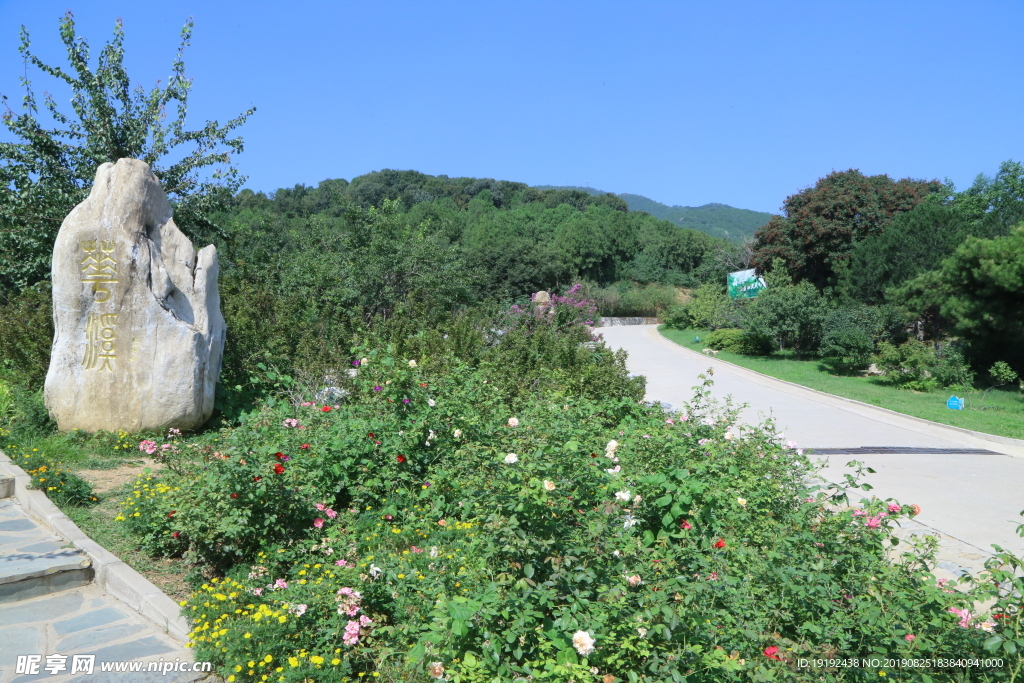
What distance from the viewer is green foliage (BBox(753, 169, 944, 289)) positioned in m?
27.1

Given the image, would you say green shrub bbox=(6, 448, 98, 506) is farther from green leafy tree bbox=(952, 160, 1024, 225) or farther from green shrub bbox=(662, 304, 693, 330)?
green leafy tree bbox=(952, 160, 1024, 225)

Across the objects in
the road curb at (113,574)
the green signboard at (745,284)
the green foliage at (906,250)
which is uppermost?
the green foliage at (906,250)

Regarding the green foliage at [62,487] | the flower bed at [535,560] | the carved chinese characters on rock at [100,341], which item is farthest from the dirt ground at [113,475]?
the carved chinese characters on rock at [100,341]

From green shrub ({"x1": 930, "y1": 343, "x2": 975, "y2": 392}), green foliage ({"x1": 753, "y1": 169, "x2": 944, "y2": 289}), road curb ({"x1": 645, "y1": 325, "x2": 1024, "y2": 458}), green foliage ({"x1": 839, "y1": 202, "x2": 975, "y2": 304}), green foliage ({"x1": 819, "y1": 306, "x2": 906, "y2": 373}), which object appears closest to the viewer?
road curb ({"x1": 645, "y1": 325, "x2": 1024, "y2": 458})

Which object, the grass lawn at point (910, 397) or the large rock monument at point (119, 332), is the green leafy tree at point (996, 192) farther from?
the large rock monument at point (119, 332)

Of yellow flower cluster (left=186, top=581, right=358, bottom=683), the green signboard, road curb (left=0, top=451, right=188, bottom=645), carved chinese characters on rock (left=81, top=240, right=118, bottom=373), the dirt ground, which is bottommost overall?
the dirt ground

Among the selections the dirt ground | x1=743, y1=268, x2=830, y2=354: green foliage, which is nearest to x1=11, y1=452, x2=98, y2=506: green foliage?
the dirt ground

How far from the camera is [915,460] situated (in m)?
8.56

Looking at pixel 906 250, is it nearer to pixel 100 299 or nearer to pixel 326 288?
pixel 326 288

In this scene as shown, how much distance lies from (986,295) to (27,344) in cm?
Result: 1742

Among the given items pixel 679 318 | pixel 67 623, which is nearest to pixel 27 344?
pixel 67 623

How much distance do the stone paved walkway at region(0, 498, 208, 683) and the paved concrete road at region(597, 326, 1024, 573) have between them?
16.6 feet

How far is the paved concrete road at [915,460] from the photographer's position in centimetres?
589

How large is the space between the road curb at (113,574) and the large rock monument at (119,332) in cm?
178
